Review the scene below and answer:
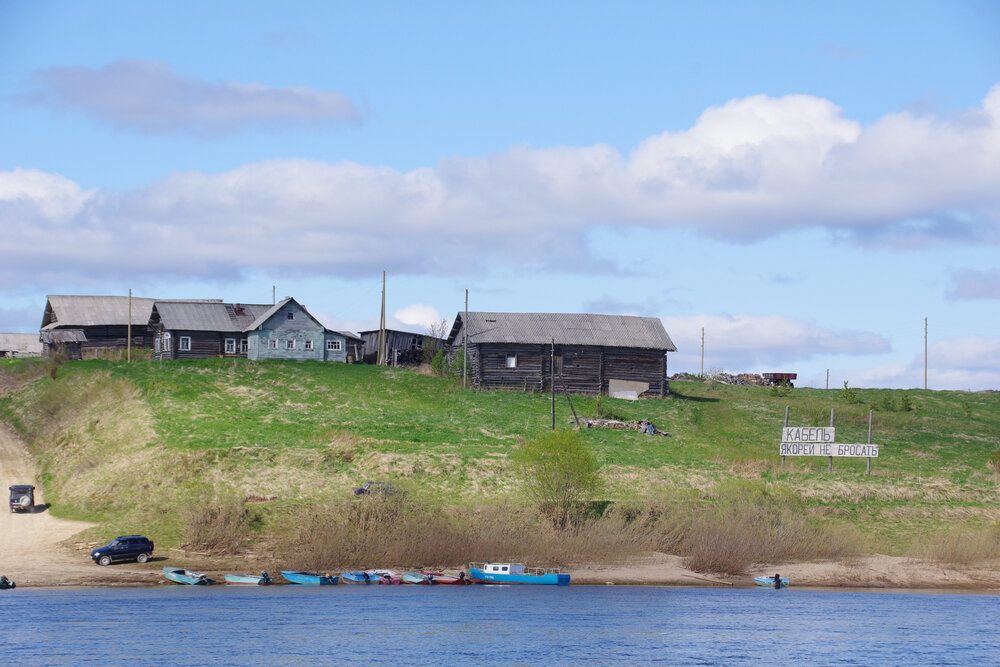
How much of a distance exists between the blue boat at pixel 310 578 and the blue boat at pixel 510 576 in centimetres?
712

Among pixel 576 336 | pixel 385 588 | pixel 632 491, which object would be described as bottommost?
pixel 385 588

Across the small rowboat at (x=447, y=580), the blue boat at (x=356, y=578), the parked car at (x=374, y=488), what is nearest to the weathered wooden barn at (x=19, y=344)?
the parked car at (x=374, y=488)

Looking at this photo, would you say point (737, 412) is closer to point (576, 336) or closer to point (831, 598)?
point (576, 336)

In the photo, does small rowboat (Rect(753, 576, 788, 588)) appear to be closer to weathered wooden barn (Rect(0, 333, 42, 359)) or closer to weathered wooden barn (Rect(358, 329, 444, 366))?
weathered wooden barn (Rect(358, 329, 444, 366))

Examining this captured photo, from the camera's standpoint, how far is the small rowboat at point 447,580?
59.1m

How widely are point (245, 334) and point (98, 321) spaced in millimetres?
17271

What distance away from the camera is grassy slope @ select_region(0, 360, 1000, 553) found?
6738cm

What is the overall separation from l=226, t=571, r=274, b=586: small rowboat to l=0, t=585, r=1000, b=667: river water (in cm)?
39

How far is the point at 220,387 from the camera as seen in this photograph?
91000mm

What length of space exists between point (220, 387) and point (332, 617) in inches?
1694

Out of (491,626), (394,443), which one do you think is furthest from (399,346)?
(491,626)

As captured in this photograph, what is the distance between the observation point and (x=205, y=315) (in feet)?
349

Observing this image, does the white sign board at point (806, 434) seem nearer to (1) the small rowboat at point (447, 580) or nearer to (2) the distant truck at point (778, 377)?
(1) the small rowboat at point (447, 580)

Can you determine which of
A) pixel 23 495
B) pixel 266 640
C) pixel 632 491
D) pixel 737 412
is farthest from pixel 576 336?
pixel 266 640
